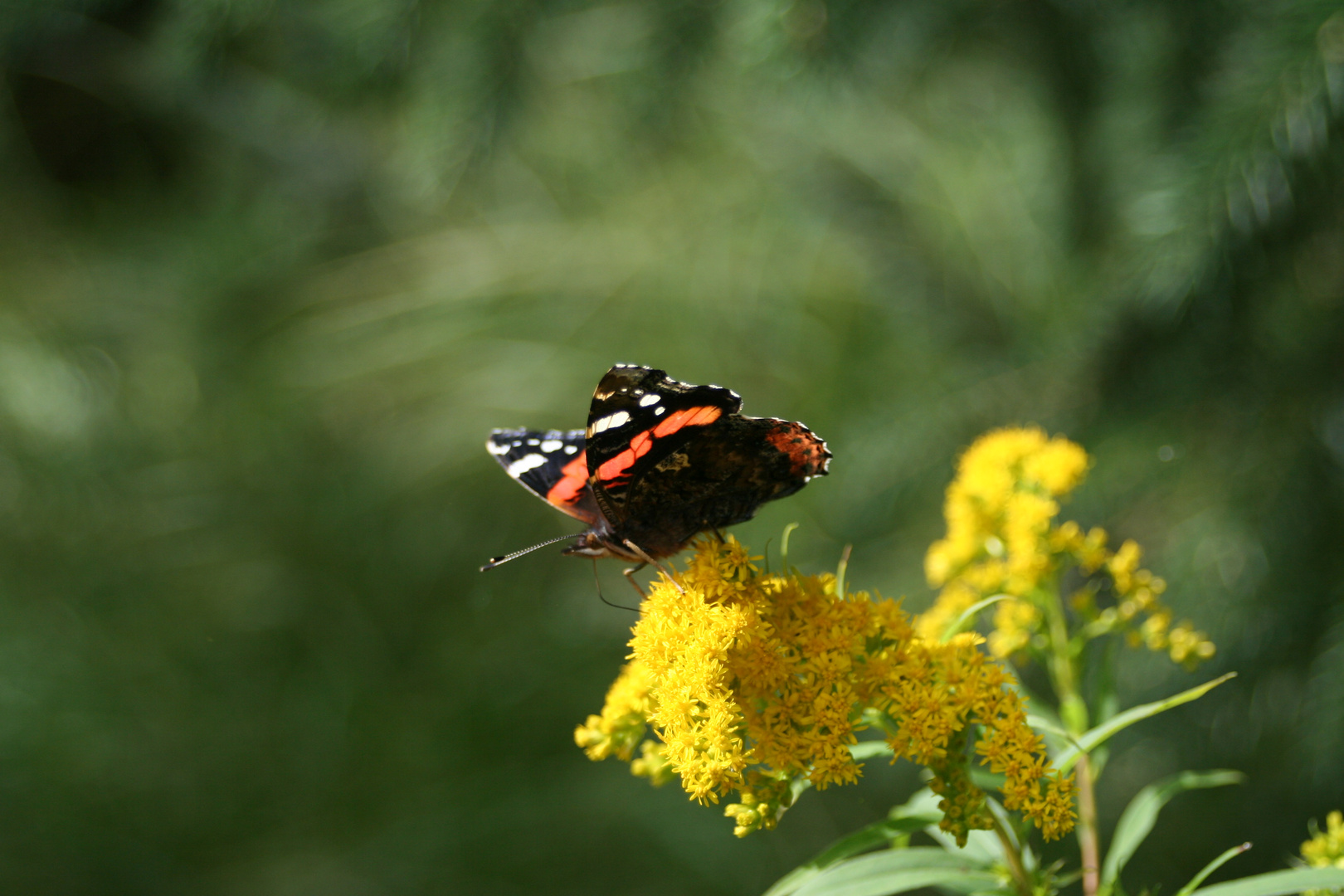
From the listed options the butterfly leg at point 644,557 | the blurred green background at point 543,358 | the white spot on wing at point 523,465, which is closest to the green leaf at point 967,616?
the butterfly leg at point 644,557

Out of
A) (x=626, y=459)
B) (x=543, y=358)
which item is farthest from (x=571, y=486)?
(x=543, y=358)

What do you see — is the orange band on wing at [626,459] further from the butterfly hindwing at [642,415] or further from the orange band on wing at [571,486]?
the orange band on wing at [571,486]

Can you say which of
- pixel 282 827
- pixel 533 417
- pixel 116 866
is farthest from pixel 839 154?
pixel 116 866

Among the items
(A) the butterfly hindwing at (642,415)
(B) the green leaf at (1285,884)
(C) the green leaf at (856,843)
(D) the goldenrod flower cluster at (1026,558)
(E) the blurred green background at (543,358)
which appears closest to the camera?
(B) the green leaf at (1285,884)

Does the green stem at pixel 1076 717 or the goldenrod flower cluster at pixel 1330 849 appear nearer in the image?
the goldenrod flower cluster at pixel 1330 849

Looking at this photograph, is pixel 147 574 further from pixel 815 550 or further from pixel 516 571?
pixel 815 550

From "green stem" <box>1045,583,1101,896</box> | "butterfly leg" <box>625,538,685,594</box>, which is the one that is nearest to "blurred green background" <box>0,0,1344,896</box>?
"green stem" <box>1045,583,1101,896</box>
